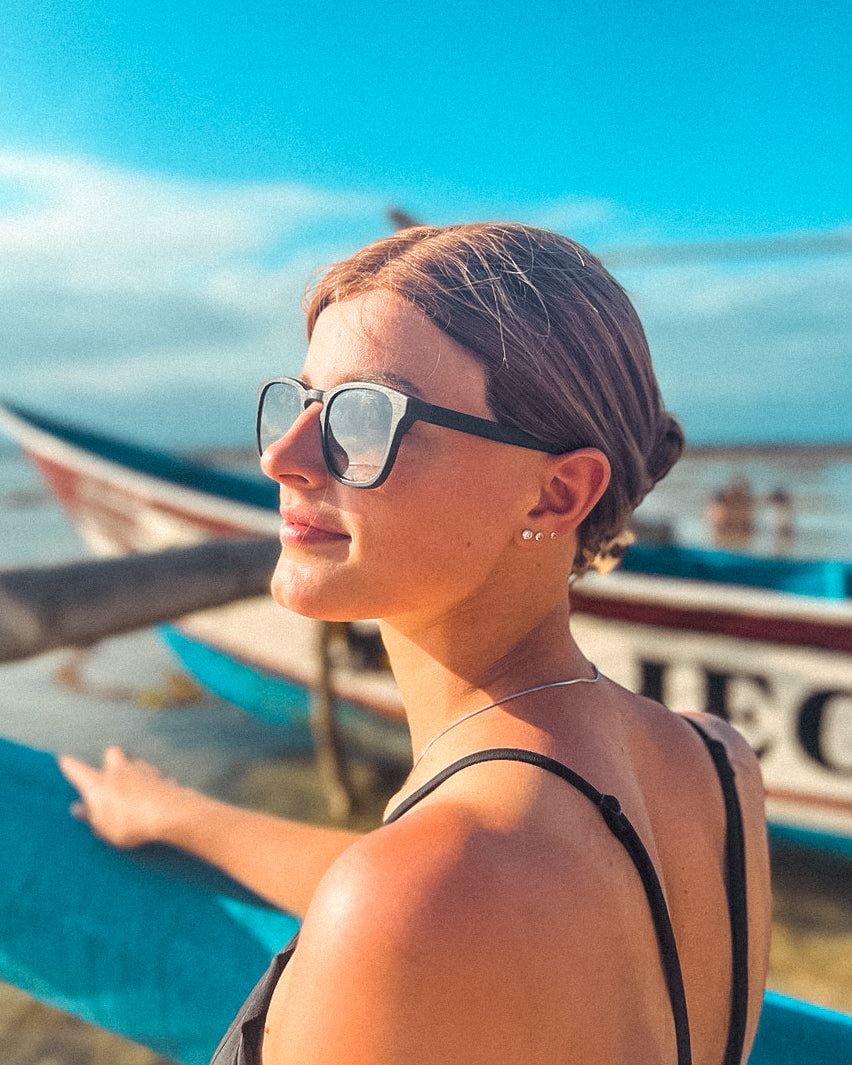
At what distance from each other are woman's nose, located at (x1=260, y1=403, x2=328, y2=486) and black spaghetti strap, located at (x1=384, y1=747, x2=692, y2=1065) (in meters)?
0.39

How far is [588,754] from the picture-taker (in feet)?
3.06

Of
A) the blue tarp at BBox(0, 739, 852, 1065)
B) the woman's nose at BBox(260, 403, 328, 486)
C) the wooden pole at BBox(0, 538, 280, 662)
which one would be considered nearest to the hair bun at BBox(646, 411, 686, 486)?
the woman's nose at BBox(260, 403, 328, 486)

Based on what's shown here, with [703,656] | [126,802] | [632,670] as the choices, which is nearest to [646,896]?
[126,802]

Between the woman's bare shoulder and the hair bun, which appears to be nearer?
the woman's bare shoulder

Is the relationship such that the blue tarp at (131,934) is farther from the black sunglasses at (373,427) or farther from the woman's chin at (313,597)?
the black sunglasses at (373,427)

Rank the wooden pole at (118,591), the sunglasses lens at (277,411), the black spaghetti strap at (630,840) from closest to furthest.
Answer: the black spaghetti strap at (630,840) < the sunglasses lens at (277,411) < the wooden pole at (118,591)

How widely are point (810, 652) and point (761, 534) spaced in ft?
49.7

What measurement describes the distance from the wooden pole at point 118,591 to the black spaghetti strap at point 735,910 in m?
2.10

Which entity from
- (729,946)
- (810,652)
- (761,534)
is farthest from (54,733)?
(761,534)

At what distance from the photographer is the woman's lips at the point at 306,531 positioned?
1.04 meters

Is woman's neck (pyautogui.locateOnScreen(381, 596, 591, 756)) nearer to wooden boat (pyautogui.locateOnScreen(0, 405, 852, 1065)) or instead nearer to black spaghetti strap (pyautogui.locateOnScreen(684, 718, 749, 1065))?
black spaghetti strap (pyautogui.locateOnScreen(684, 718, 749, 1065))

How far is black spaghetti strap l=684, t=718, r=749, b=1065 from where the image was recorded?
3.85ft

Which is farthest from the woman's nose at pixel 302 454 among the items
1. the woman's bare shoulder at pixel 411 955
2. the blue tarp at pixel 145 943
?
the blue tarp at pixel 145 943

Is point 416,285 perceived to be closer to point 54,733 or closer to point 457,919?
point 457,919
